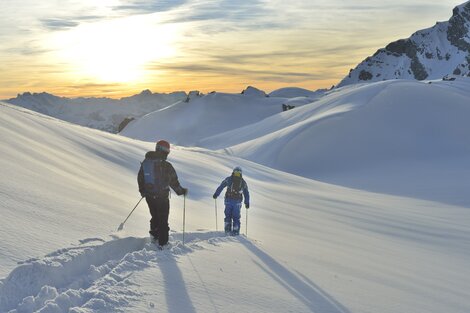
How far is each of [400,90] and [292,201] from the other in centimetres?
4808

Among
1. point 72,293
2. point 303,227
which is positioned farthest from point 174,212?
point 72,293

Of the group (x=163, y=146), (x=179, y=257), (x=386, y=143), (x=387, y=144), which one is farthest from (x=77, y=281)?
(x=386, y=143)

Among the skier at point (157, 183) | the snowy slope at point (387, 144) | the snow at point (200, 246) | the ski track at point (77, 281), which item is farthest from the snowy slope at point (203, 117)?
the ski track at point (77, 281)

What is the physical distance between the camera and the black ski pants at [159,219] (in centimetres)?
763

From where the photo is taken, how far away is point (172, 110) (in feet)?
523

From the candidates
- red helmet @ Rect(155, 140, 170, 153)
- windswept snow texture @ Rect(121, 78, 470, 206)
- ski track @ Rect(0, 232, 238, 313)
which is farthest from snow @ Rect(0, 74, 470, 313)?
windswept snow texture @ Rect(121, 78, 470, 206)

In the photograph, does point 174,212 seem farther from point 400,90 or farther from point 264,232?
point 400,90

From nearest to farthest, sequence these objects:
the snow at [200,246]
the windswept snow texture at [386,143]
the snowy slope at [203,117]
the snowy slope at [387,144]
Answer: the snow at [200,246] → the windswept snow texture at [386,143] → the snowy slope at [387,144] → the snowy slope at [203,117]

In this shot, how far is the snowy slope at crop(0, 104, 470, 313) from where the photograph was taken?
194 inches

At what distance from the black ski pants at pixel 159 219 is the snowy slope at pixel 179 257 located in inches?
10.0

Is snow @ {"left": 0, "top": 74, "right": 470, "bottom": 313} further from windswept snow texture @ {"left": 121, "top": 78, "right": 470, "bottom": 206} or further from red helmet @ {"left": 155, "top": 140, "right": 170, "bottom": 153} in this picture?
windswept snow texture @ {"left": 121, "top": 78, "right": 470, "bottom": 206}

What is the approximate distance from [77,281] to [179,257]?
67.1 inches

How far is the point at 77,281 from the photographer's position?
529 cm

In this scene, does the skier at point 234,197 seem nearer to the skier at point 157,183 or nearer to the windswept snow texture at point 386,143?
the skier at point 157,183
